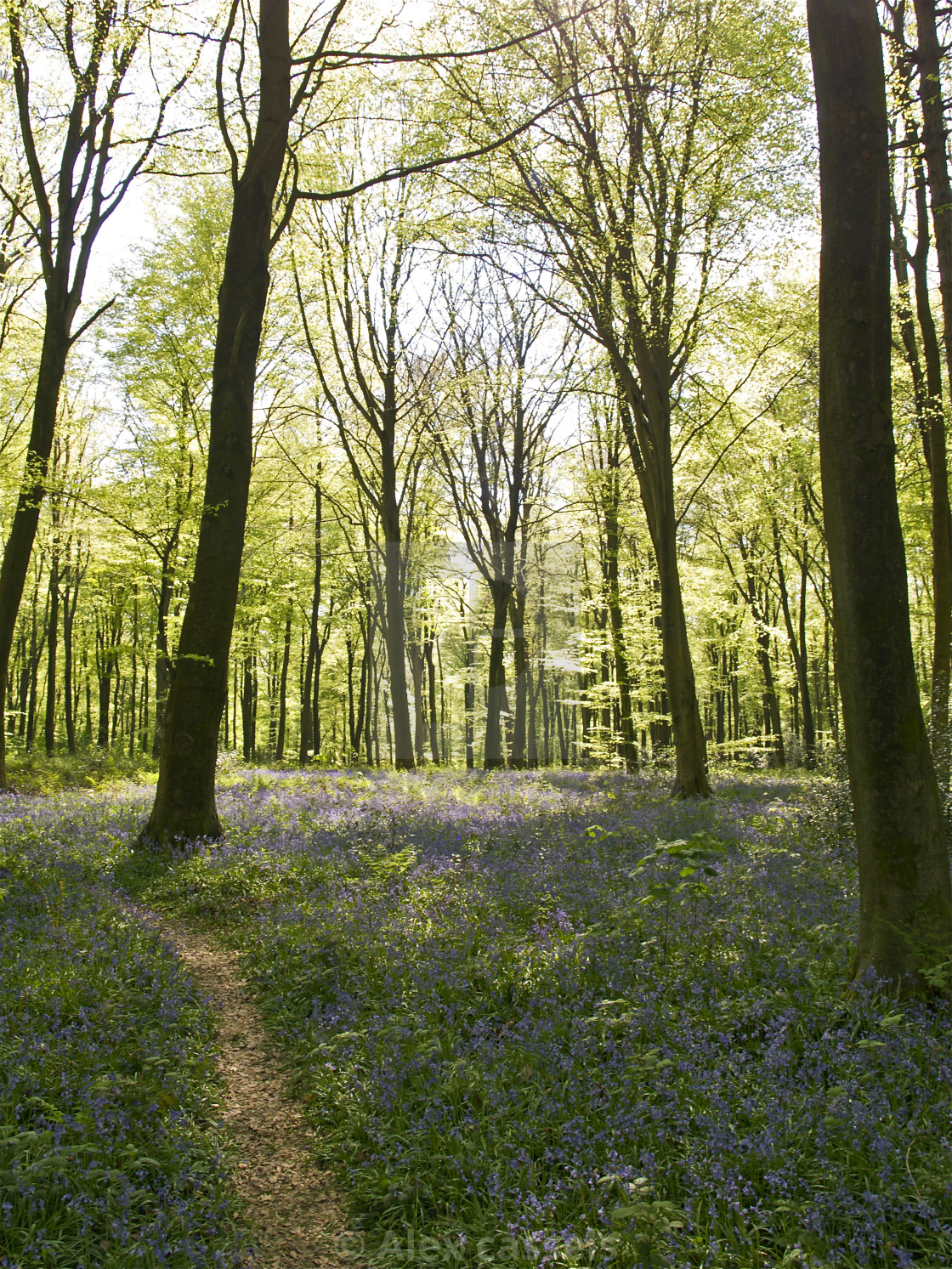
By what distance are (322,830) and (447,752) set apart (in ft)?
193

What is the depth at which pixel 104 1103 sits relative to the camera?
362cm

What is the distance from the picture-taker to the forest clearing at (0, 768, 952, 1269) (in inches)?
116

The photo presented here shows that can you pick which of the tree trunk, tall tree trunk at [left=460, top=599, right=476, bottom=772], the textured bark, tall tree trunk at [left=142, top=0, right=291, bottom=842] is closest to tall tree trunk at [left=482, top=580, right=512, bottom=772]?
tall tree trunk at [left=460, top=599, right=476, bottom=772]

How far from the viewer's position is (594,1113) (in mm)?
3635

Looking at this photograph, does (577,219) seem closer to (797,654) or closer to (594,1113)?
(594,1113)

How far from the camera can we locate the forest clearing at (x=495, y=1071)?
2938 mm

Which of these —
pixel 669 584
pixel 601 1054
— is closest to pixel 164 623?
pixel 669 584

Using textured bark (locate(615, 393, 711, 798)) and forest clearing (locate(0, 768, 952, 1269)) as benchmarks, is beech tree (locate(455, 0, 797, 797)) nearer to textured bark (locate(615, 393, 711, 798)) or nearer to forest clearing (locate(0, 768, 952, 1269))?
textured bark (locate(615, 393, 711, 798))

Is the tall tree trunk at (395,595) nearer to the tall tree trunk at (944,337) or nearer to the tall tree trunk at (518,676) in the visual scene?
the tall tree trunk at (518,676)

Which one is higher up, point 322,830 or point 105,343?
point 105,343

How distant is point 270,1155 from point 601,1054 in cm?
184

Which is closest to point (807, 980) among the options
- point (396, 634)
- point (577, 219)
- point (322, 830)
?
point (322, 830)

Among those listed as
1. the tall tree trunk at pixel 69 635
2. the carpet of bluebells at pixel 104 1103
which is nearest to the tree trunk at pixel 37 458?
the carpet of bluebells at pixel 104 1103

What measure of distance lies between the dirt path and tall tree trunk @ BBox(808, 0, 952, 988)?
3.33 m
